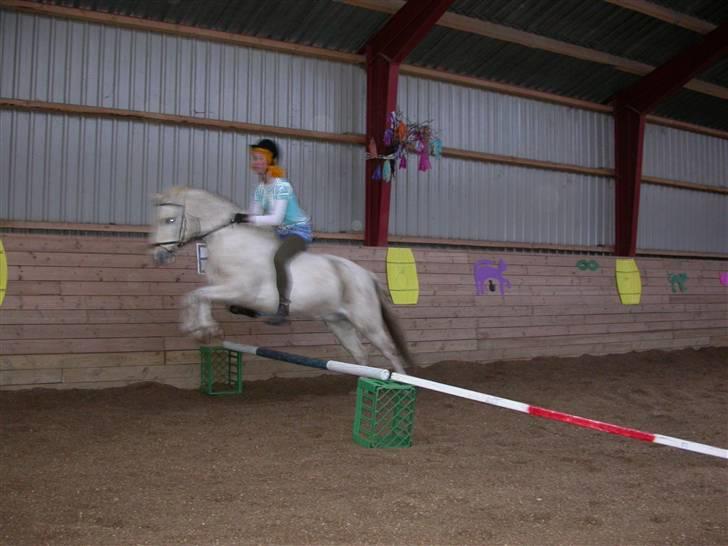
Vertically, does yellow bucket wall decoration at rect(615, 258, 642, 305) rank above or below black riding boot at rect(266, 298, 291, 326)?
above

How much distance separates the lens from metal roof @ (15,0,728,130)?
25.2ft

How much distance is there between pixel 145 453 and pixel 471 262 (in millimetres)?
5966

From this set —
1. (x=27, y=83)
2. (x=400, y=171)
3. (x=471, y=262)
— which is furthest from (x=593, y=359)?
(x=27, y=83)

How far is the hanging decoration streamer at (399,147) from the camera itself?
8.24 meters

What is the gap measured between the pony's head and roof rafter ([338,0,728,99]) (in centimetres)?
418

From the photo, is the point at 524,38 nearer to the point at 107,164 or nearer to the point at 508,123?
the point at 508,123

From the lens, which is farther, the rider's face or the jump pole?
the rider's face

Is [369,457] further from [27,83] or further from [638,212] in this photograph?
[638,212]

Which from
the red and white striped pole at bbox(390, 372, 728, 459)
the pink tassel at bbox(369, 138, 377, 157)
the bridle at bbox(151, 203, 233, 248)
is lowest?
the red and white striped pole at bbox(390, 372, 728, 459)

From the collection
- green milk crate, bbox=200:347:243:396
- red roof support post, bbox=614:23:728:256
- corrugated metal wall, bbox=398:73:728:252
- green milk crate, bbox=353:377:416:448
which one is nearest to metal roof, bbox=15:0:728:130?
red roof support post, bbox=614:23:728:256

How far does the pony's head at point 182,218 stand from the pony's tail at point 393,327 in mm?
1693

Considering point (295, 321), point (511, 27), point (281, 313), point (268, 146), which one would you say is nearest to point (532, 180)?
point (511, 27)

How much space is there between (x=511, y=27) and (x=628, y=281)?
14.9ft

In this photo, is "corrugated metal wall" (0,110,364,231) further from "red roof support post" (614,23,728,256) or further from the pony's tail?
"red roof support post" (614,23,728,256)
